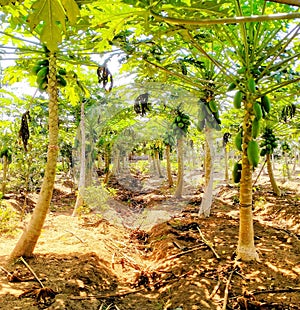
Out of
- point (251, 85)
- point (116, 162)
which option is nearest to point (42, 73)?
point (251, 85)

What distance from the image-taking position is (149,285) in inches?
153

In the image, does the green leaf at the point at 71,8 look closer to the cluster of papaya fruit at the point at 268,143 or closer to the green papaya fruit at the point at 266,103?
the green papaya fruit at the point at 266,103

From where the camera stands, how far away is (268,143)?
35.0 feet

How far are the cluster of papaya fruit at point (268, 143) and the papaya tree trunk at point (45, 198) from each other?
8.33 metres

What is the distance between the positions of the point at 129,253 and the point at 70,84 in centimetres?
331

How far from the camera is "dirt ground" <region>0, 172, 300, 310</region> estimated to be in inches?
121

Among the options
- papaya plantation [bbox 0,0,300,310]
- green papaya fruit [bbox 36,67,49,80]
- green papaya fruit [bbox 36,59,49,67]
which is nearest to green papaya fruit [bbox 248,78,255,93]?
papaya plantation [bbox 0,0,300,310]

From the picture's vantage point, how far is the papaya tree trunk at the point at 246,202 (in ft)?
12.0

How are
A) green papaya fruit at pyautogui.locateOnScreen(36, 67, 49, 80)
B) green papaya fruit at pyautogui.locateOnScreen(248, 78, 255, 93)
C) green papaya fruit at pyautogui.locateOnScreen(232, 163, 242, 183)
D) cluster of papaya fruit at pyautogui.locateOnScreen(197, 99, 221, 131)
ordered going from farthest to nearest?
cluster of papaya fruit at pyautogui.locateOnScreen(197, 99, 221, 131) → green papaya fruit at pyautogui.locateOnScreen(36, 67, 49, 80) → green papaya fruit at pyautogui.locateOnScreen(232, 163, 242, 183) → green papaya fruit at pyautogui.locateOnScreen(248, 78, 255, 93)

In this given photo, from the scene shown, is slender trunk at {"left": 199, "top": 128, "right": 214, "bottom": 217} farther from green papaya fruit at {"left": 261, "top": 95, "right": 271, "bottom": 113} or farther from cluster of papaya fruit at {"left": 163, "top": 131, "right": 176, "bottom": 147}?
cluster of papaya fruit at {"left": 163, "top": 131, "right": 176, "bottom": 147}

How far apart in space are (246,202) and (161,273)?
5.28ft

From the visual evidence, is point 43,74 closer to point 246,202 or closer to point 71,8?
point 71,8

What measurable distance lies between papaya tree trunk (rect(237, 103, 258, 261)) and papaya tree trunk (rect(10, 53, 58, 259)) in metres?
2.66

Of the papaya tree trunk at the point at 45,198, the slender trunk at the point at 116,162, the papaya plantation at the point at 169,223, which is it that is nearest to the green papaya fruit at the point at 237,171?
the papaya plantation at the point at 169,223
